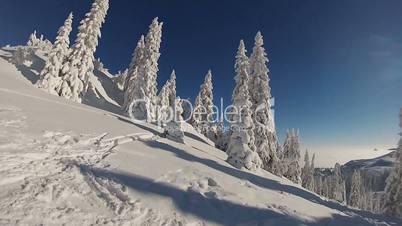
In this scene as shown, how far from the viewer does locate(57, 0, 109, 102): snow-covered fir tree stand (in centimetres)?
4172

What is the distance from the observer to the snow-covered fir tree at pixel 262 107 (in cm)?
4172

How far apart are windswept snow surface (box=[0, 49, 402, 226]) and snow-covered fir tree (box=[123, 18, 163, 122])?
3283 cm

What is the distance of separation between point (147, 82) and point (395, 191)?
123ft

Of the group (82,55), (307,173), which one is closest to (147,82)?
(82,55)

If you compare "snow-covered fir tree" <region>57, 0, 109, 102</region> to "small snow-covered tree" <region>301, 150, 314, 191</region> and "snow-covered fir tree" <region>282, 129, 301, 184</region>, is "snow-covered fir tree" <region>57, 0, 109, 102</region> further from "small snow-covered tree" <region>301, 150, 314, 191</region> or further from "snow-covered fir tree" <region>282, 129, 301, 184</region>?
"small snow-covered tree" <region>301, 150, 314, 191</region>

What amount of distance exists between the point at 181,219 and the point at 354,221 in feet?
33.2

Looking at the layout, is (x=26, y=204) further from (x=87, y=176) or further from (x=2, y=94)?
(x=2, y=94)

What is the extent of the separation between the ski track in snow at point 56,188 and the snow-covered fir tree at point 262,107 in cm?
3029

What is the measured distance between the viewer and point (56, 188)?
32.8 feet

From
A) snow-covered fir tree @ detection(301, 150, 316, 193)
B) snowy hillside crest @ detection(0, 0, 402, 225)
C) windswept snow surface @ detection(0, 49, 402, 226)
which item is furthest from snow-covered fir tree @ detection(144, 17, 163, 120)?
snow-covered fir tree @ detection(301, 150, 316, 193)

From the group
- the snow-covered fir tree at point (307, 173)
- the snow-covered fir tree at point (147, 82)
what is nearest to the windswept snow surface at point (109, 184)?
the snow-covered fir tree at point (147, 82)

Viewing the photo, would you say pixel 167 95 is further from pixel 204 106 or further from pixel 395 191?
pixel 395 191

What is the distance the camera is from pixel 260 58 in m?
43.3

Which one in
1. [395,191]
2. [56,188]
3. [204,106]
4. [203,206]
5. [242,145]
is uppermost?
[204,106]
